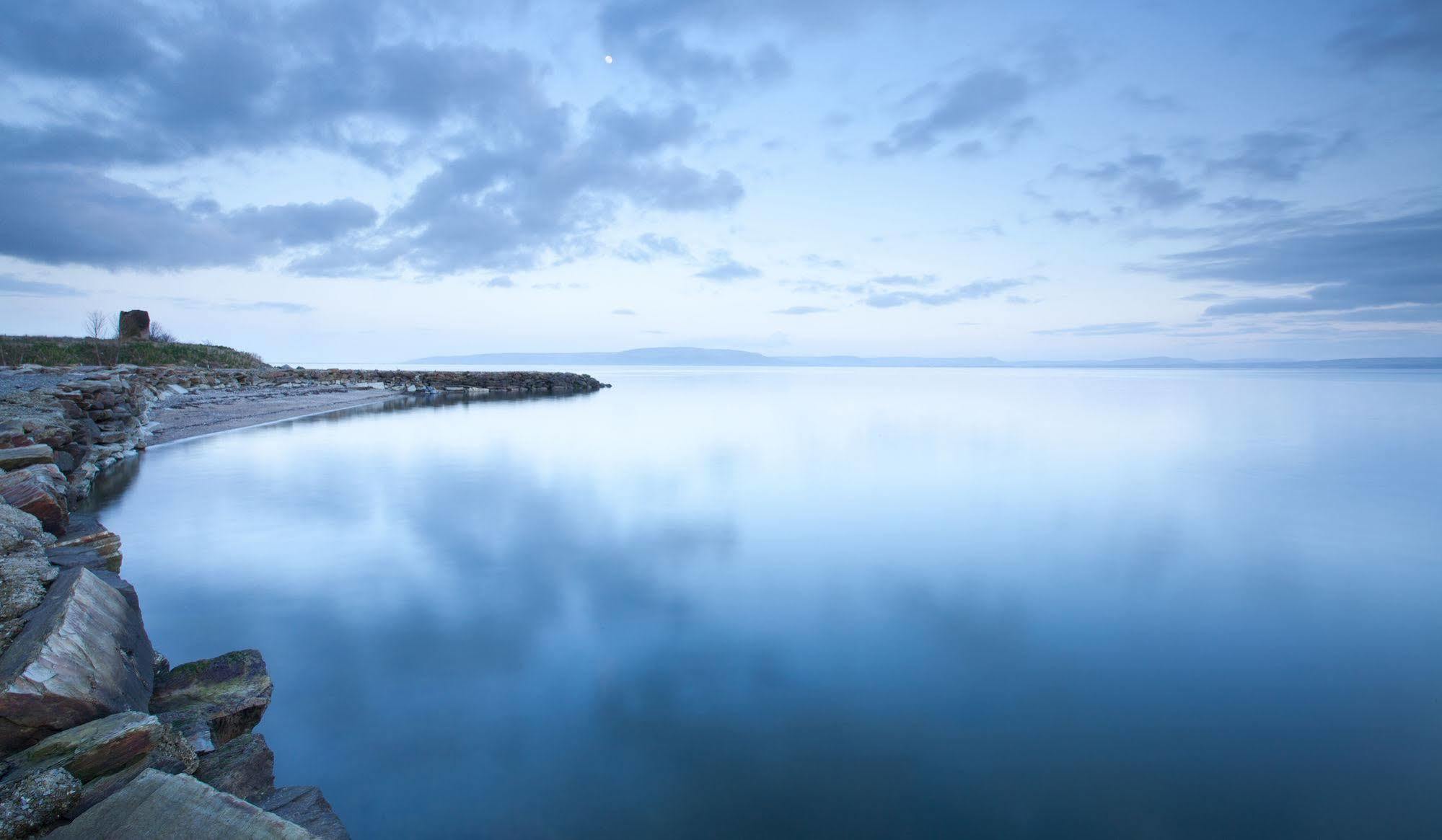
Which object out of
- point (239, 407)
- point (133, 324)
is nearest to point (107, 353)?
point (133, 324)

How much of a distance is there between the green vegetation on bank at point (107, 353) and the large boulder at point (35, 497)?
90.6ft

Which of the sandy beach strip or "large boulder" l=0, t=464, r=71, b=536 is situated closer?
"large boulder" l=0, t=464, r=71, b=536

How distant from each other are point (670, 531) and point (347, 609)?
13.0 feet

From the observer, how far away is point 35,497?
594cm

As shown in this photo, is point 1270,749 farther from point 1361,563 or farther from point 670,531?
point 670,531

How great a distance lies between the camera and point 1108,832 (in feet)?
10.7

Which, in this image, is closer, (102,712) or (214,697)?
(102,712)

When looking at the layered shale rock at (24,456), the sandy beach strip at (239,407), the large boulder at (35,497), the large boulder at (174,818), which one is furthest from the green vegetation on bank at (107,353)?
the large boulder at (174,818)

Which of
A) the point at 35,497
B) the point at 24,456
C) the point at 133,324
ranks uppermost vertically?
the point at 133,324

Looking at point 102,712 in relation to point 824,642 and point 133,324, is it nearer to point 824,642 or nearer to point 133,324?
point 824,642

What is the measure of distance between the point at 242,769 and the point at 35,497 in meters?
4.73

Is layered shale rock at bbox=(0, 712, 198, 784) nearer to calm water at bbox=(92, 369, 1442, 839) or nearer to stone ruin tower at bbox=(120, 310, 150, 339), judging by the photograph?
calm water at bbox=(92, 369, 1442, 839)

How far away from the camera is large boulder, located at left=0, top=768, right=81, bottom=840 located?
7.59 ft

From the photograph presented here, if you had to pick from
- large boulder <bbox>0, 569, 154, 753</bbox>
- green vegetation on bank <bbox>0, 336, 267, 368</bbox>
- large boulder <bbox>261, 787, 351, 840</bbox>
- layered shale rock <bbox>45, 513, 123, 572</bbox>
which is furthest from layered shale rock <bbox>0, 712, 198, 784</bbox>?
green vegetation on bank <bbox>0, 336, 267, 368</bbox>
